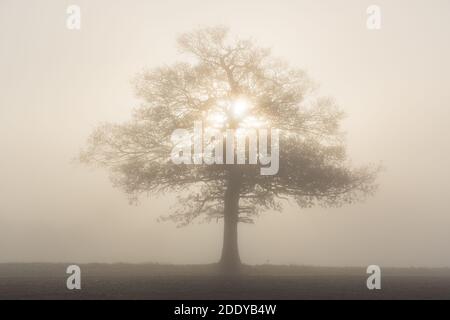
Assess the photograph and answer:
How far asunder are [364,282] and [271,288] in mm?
5467

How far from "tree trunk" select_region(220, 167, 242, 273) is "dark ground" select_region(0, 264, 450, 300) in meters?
1.29

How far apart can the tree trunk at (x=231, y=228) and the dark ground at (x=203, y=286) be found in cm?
129

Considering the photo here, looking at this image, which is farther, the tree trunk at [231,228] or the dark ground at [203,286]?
the tree trunk at [231,228]

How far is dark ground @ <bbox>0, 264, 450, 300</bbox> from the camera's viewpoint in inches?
910

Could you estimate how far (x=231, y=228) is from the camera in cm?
3491

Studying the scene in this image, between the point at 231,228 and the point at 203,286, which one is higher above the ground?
the point at 231,228

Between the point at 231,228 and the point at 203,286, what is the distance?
972cm

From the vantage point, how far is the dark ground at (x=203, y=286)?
75.9 ft

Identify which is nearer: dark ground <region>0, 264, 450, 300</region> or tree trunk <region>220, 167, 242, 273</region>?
dark ground <region>0, 264, 450, 300</region>

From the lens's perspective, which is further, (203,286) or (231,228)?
(231,228)
